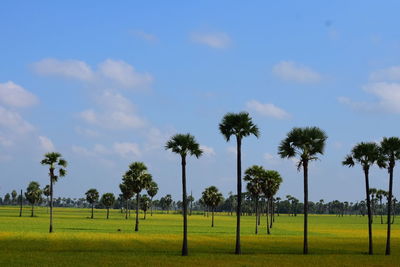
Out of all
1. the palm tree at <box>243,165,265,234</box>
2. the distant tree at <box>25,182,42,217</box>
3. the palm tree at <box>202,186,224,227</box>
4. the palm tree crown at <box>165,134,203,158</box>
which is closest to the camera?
the palm tree crown at <box>165,134,203,158</box>

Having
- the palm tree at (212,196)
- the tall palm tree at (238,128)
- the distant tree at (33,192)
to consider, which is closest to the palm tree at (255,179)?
the palm tree at (212,196)

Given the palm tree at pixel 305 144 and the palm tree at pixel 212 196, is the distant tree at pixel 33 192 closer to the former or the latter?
the palm tree at pixel 212 196

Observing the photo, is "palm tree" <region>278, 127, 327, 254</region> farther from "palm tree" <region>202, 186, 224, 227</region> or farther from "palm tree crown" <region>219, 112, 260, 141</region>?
"palm tree" <region>202, 186, 224, 227</region>

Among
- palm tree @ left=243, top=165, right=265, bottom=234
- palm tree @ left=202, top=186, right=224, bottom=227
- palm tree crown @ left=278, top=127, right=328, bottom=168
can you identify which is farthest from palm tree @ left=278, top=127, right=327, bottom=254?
palm tree @ left=202, top=186, right=224, bottom=227

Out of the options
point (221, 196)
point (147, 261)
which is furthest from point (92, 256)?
point (221, 196)

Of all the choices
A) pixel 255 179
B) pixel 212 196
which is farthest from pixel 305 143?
pixel 212 196

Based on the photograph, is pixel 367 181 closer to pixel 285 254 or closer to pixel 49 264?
pixel 285 254

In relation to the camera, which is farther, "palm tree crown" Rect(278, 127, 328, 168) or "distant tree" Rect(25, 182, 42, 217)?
"distant tree" Rect(25, 182, 42, 217)

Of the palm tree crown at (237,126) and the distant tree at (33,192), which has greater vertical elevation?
the palm tree crown at (237,126)

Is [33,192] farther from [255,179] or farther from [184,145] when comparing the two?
[184,145]

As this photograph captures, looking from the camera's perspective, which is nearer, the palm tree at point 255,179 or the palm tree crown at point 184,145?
the palm tree crown at point 184,145

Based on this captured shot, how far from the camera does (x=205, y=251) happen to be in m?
51.9

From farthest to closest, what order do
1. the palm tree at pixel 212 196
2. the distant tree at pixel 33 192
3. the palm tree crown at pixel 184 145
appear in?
the distant tree at pixel 33 192 < the palm tree at pixel 212 196 < the palm tree crown at pixel 184 145

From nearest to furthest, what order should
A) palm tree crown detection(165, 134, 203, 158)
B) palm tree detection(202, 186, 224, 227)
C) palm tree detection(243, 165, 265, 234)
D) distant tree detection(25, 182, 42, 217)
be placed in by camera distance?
palm tree crown detection(165, 134, 203, 158) < palm tree detection(243, 165, 265, 234) < palm tree detection(202, 186, 224, 227) < distant tree detection(25, 182, 42, 217)
